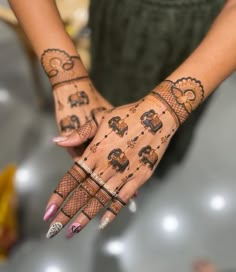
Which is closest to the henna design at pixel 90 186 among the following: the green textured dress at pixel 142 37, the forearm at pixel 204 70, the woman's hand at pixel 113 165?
the woman's hand at pixel 113 165

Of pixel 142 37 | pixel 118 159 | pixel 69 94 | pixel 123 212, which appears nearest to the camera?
pixel 118 159

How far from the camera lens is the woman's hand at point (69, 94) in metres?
0.75

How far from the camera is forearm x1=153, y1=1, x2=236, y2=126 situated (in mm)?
672

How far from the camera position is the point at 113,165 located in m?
0.65

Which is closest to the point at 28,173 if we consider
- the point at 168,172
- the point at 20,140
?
the point at 20,140

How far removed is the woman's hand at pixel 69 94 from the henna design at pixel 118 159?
11cm

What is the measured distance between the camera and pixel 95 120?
0.71 metres

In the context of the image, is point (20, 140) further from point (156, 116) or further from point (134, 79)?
point (156, 116)

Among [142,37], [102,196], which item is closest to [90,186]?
[102,196]

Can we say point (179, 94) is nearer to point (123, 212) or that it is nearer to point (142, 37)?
point (142, 37)

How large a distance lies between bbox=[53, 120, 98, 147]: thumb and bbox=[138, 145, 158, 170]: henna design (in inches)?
4.1

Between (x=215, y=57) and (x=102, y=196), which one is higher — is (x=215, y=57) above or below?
above

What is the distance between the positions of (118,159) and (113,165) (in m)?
0.01

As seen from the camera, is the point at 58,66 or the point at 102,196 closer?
the point at 102,196
